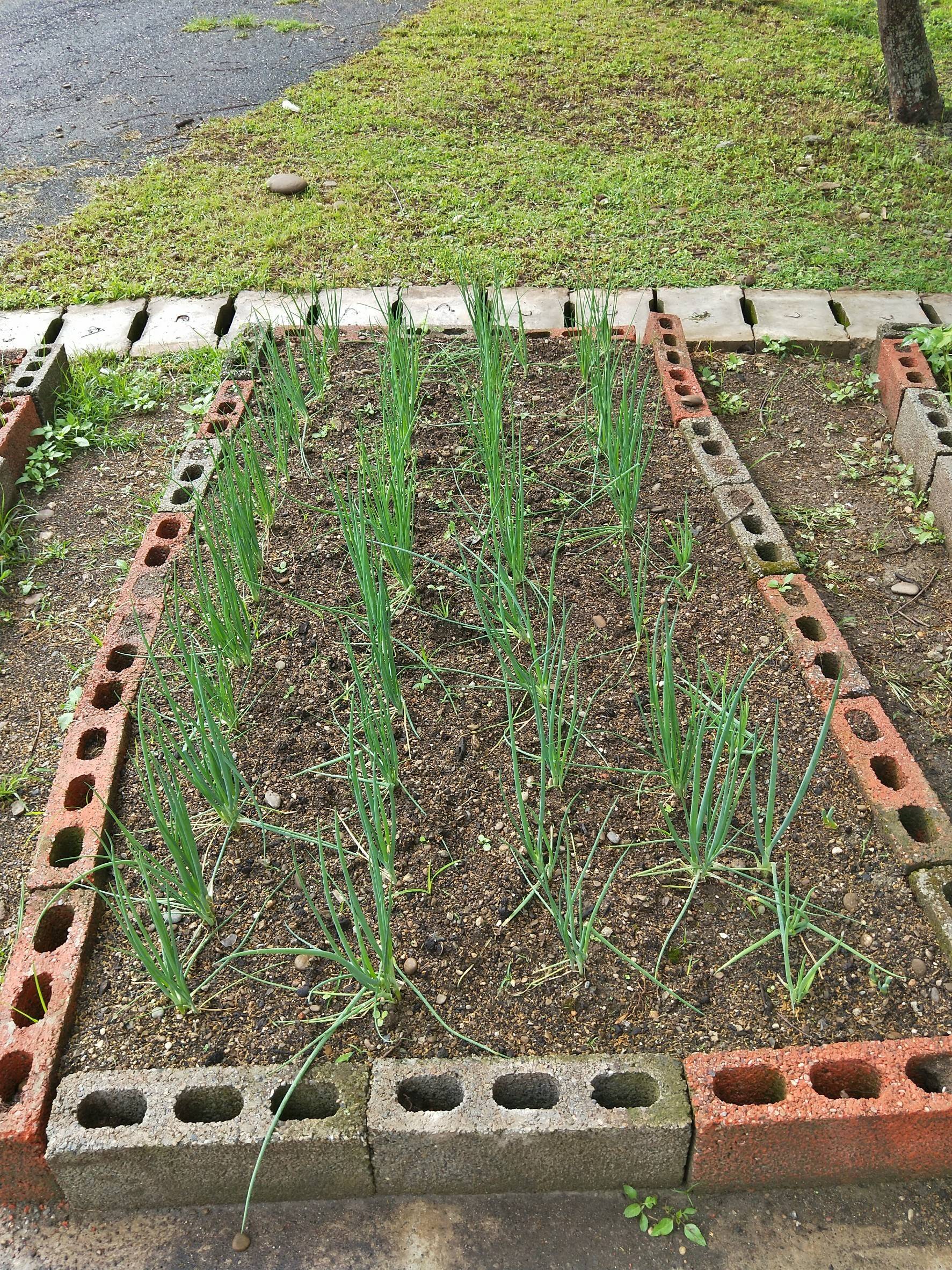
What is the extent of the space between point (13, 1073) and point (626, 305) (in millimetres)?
3352

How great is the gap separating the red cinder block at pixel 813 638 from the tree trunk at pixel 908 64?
4.08 m

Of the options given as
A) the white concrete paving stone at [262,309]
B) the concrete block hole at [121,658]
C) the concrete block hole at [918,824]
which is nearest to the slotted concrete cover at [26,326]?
the white concrete paving stone at [262,309]

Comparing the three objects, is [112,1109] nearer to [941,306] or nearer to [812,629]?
[812,629]

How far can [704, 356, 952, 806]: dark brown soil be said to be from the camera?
255cm

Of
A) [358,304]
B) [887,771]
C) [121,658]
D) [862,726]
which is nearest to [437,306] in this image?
[358,304]

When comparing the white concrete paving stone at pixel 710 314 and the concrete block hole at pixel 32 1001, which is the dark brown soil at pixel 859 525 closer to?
the white concrete paving stone at pixel 710 314

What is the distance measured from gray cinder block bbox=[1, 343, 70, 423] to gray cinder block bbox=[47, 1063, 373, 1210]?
97.9 inches

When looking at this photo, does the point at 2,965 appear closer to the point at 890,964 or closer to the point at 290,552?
the point at 290,552

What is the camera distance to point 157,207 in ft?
16.1

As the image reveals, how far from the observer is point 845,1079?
1.69m

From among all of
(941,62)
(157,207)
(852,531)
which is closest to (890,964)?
(852,531)

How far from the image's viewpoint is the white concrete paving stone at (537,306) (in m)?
3.96

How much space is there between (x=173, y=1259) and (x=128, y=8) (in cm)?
817

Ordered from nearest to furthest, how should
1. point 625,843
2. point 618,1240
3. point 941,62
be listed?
point 618,1240, point 625,843, point 941,62
